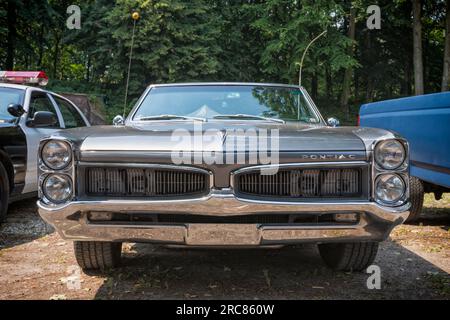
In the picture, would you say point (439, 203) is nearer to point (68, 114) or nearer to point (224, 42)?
point (68, 114)

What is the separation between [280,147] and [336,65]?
2146 centimetres

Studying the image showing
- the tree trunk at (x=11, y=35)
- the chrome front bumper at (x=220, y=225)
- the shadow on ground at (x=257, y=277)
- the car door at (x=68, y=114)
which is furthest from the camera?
the tree trunk at (x=11, y=35)

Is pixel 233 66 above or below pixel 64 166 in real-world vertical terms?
above

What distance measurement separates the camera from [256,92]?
14.5 feet

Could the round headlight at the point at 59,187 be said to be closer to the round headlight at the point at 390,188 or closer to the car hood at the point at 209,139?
the car hood at the point at 209,139

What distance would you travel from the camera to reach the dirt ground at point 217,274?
10.7ft

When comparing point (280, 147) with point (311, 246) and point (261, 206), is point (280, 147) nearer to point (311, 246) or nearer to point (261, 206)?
point (261, 206)

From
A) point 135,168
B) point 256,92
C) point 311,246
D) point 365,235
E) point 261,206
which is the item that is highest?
point 256,92

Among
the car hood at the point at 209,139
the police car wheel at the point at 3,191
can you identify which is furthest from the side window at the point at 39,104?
the car hood at the point at 209,139

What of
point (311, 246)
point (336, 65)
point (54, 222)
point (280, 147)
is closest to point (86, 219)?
point (54, 222)

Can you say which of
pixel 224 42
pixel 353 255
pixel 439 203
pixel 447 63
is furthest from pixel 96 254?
pixel 224 42

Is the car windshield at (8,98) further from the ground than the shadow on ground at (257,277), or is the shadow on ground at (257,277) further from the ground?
the car windshield at (8,98)

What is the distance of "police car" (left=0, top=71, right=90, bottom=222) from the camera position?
5086 mm

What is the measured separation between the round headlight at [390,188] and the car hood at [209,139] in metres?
0.22
